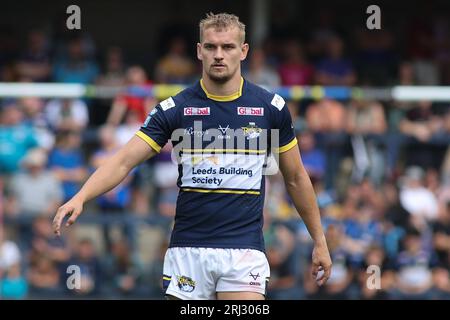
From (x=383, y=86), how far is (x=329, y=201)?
1.97m

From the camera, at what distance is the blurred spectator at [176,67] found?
1560 cm

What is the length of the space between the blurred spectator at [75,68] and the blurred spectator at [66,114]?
93 centimetres

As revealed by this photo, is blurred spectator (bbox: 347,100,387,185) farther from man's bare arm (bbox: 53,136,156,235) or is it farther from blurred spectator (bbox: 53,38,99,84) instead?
man's bare arm (bbox: 53,136,156,235)

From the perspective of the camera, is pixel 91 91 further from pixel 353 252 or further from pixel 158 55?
pixel 353 252

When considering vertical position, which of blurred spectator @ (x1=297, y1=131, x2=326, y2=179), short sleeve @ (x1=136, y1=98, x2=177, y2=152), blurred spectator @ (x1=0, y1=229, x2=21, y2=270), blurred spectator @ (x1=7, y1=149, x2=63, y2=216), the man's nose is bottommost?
blurred spectator @ (x1=0, y1=229, x2=21, y2=270)

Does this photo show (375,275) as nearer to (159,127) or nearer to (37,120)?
(37,120)

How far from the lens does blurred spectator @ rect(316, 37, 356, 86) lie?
51.5 feet

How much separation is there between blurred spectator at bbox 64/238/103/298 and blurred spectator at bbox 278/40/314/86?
3.82m

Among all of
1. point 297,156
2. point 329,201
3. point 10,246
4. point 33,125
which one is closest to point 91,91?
point 33,125

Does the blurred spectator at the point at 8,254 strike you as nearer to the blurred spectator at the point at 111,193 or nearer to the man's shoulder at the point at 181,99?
the blurred spectator at the point at 111,193

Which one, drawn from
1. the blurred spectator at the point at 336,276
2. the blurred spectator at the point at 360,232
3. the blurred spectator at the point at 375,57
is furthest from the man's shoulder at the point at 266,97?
the blurred spectator at the point at 375,57

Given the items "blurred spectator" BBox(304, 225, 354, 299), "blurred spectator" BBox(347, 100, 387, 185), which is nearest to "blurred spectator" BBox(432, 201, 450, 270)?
"blurred spectator" BBox(347, 100, 387, 185)

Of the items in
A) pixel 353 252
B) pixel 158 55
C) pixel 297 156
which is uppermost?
pixel 158 55

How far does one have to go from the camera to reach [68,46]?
16.0m
